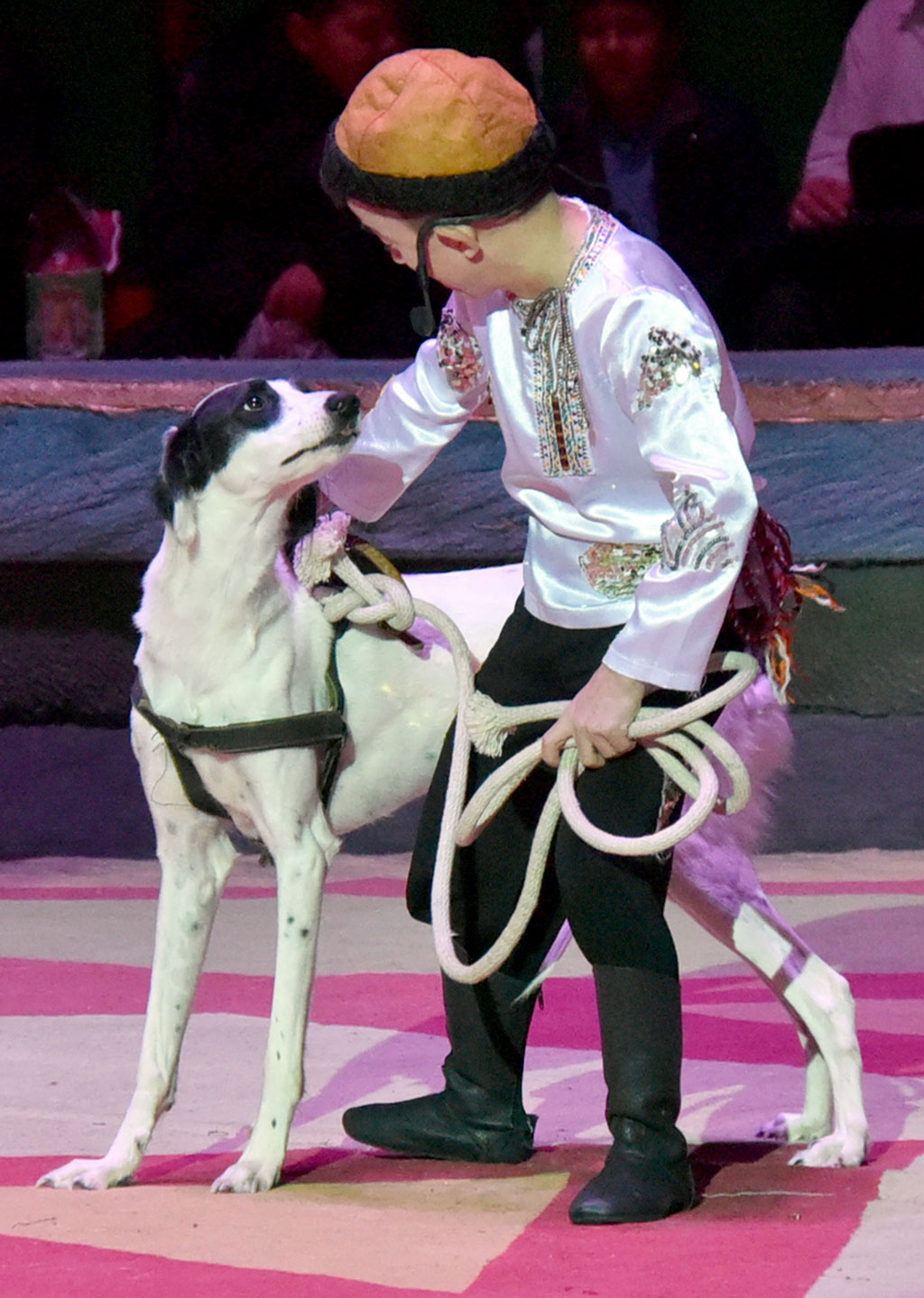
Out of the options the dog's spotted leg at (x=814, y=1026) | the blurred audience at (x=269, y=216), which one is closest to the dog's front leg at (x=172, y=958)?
the dog's spotted leg at (x=814, y=1026)

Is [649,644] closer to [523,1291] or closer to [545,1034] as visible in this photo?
[523,1291]

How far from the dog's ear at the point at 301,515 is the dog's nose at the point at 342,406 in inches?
7.2

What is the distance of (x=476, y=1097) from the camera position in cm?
317

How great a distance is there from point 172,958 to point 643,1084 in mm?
814

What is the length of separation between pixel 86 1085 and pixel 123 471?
7.29 feet

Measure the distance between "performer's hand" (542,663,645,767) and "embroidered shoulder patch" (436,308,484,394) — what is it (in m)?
0.59

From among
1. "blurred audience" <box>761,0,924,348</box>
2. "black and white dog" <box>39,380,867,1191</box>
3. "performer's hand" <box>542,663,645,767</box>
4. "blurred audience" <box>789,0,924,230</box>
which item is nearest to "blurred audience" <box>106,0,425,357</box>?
"blurred audience" <box>761,0,924,348</box>

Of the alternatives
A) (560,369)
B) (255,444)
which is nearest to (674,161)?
(255,444)

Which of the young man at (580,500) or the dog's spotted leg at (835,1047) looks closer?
the young man at (580,500)

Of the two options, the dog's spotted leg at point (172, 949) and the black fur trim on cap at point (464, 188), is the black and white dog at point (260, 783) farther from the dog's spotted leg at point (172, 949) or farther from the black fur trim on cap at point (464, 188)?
the black fur trim on cap at point (464, 188)

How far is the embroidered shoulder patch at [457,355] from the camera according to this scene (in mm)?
3111

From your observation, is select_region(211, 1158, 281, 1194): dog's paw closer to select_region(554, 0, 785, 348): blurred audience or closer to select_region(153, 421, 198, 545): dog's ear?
select_region(153, 421, 198, 545): dog's ear

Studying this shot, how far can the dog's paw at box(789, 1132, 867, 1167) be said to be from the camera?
123 inches

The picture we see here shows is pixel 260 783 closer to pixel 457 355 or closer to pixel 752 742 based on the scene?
pixel 457 355
